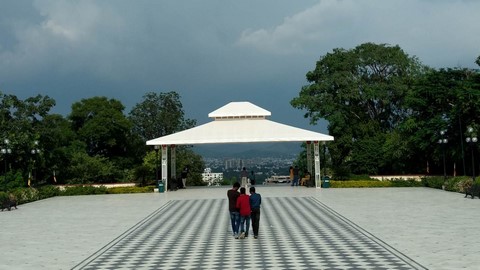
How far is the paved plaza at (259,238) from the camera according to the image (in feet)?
39.1

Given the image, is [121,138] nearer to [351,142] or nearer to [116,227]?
[351,142]

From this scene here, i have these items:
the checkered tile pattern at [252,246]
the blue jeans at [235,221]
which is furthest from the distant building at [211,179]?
the blue jeans at [235,221]

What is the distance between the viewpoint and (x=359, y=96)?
153 feet

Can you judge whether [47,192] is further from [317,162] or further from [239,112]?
[317,162]

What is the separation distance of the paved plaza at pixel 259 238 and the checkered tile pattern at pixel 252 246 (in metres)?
0.02

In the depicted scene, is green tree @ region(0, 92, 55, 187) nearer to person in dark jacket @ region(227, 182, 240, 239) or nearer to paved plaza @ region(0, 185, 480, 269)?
paved plaza @ region(0, 185, 480, 269)

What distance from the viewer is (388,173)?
45.1 meters

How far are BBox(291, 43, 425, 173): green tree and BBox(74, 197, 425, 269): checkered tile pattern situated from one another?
2659cm

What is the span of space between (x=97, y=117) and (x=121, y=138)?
3.50m

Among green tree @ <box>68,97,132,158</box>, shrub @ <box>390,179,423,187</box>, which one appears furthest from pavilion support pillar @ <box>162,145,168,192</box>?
green tree @ <box>68,97,132,158</box>

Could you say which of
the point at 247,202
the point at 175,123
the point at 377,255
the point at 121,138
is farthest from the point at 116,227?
the point at 175,123

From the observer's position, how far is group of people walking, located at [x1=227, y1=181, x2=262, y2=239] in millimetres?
14875

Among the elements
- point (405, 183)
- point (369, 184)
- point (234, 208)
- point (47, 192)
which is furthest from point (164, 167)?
point (234, 208)

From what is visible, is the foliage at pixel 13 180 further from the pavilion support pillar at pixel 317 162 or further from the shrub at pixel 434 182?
the shrub at pixel 434 182
